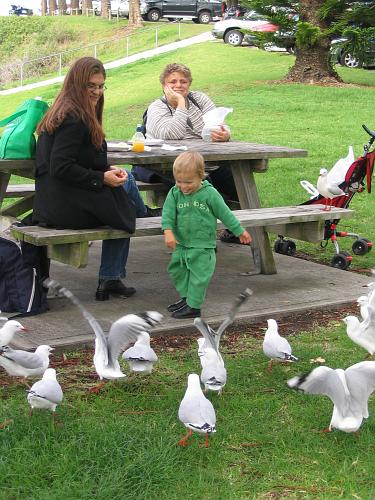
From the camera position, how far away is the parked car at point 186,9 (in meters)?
44.4

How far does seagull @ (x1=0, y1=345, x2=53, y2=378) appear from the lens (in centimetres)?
433

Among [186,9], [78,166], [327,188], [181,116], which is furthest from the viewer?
[186,9]

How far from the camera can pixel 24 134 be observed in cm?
592

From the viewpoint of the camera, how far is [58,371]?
4840mm

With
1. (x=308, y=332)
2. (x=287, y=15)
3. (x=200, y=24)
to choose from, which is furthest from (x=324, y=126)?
(x=200, y=24)

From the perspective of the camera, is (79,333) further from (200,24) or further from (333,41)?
(200,24)

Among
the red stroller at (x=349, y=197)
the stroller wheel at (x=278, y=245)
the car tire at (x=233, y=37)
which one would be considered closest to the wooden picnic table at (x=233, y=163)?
the red stroller at (x=349, y=197)

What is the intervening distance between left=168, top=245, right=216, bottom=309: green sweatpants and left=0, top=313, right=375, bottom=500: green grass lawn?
0.85 meters

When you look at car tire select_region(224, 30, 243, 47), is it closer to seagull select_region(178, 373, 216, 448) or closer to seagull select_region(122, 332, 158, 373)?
seagull select_region(122, 332, 158, 373)

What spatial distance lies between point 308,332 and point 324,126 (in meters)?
11.1

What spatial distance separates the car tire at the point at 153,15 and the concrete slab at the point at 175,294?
40573 millimetres

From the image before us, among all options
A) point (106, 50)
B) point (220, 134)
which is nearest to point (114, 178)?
point (220, 134)

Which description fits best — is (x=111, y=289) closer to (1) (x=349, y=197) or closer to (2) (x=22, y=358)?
(2) (x=22, y=358)

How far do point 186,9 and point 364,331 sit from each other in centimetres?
4202
